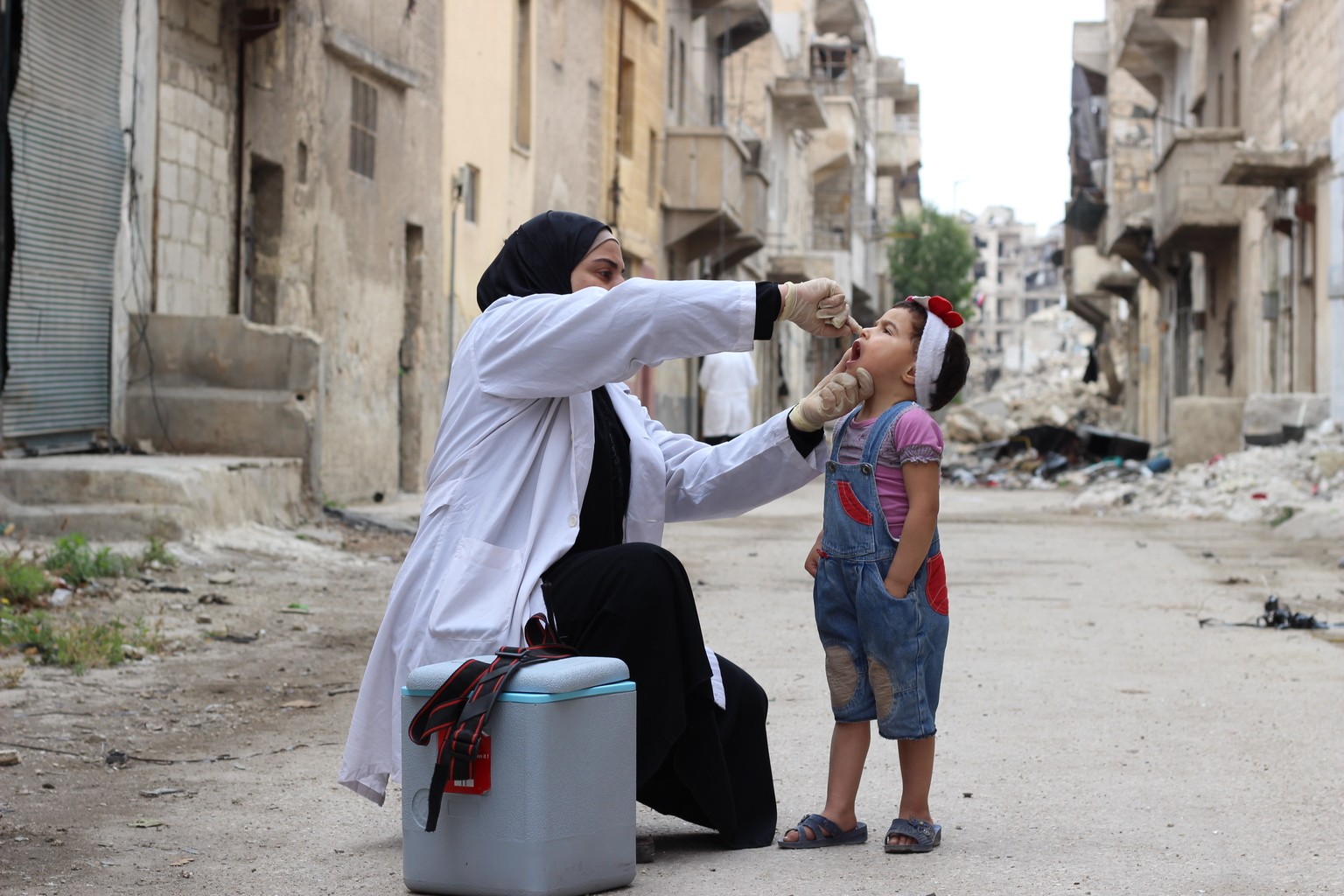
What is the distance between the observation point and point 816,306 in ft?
12.2

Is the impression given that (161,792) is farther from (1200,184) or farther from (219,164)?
(1200,184)

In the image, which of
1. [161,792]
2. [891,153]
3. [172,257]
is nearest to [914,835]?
[161,792]

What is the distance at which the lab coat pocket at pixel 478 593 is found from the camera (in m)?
3.58

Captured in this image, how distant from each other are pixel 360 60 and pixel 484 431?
11.6m

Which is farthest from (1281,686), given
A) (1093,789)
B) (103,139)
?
(103,139)

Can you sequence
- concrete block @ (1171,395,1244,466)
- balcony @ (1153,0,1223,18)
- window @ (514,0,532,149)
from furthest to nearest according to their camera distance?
balcony @ (1153,0,1223,18) → concrete block @ (1171,395,1244,466) → window @ (514,0,532,149)

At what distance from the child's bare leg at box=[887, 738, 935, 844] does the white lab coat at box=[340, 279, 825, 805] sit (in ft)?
2.95

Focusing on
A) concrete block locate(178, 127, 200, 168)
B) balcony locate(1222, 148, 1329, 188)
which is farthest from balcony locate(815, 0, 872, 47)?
concrete block locate(178, 127, 200, 168)

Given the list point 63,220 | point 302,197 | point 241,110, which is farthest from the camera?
point 302,197

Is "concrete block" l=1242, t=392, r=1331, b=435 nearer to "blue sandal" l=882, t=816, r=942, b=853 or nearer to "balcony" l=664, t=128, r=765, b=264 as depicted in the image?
"balcony" l=664, t=128, r=765, b=264

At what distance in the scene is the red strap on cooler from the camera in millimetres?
3195

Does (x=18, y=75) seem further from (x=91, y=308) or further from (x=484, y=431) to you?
(x=484, y=431)

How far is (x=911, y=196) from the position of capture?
84.4m

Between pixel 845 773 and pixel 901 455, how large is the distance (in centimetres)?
73
